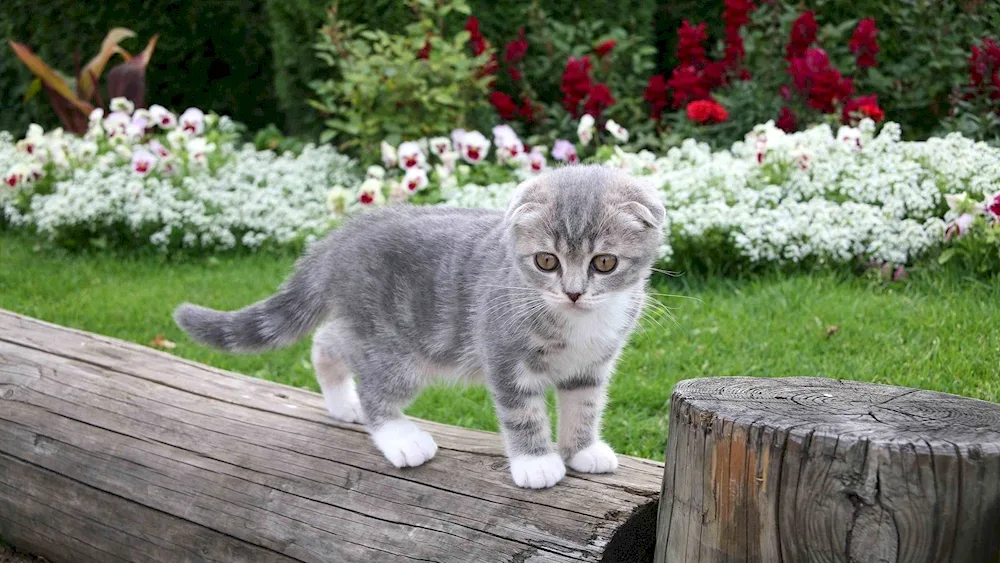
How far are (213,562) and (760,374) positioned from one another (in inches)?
91.7

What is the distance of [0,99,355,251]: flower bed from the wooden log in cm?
292

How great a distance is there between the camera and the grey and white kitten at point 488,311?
2580mm

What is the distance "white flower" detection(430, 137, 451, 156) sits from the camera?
6539 millimetres

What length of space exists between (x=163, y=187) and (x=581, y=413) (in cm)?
473

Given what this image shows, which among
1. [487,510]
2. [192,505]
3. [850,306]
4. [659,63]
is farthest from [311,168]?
[487,510]

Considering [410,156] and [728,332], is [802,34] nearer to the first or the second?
[410,156]

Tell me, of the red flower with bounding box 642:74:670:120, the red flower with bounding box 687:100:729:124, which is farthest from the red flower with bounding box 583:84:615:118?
the red flower with bounding box 687:100:729:124

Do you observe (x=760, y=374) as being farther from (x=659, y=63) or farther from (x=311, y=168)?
(x=659, y=63)

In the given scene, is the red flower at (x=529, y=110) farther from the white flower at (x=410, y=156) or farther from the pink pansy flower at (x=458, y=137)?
the white flower at (x=410, y=156)

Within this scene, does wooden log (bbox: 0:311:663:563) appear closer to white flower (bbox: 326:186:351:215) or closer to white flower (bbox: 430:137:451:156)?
white flower (bbox: 326:186:351:215)

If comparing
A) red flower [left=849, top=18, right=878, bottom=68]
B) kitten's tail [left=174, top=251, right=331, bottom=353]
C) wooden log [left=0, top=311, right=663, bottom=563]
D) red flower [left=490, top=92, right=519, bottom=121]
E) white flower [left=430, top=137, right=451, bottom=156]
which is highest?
red flower [left=849, top=18, right=878, bottom=68]

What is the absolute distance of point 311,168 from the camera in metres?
7.40

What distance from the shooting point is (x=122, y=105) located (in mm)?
7707

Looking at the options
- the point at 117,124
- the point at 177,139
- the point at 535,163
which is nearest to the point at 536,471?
the point at 535,163
